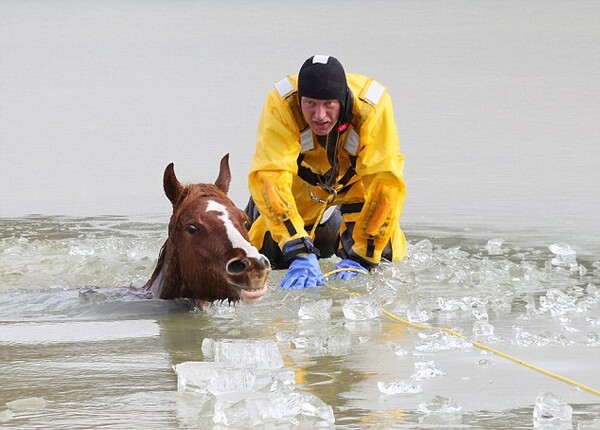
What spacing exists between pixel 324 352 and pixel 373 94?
108 inches

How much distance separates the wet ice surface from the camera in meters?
4.36

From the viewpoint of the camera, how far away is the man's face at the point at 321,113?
7.59 meters

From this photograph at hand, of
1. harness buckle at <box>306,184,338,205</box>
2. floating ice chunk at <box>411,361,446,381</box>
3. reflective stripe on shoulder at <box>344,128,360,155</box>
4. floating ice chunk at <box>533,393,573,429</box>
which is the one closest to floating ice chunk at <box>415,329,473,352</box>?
floating ice chunk at <box>411,361,446,381</box>

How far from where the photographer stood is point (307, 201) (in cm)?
875

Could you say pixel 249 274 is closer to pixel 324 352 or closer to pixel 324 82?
pixel 324 352

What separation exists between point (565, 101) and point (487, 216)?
397 inches

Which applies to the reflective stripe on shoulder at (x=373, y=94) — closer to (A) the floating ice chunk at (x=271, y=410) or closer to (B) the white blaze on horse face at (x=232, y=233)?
(B) the white blaze on horse face at (x=232, y=233)

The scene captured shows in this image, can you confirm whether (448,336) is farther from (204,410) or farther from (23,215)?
(23,215)

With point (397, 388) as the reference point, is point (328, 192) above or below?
above

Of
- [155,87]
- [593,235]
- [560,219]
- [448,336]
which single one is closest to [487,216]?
[560,219]

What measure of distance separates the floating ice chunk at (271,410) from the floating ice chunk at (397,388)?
445 millimetres

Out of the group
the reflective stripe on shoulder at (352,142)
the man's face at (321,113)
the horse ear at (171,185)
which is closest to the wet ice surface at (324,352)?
the horse ear at (171,185)

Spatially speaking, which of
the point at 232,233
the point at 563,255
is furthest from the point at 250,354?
the point at 563,255

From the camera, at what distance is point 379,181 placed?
803 centimetres
